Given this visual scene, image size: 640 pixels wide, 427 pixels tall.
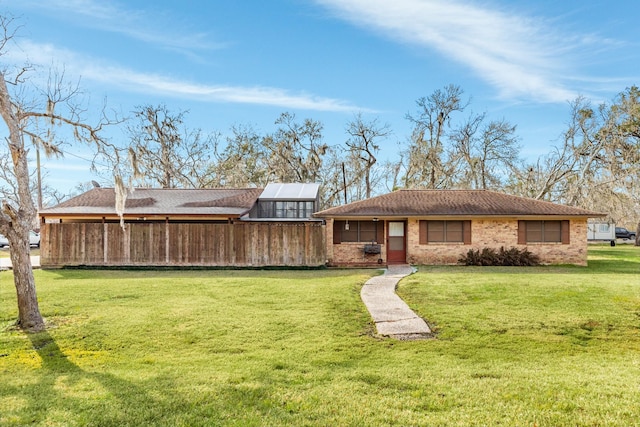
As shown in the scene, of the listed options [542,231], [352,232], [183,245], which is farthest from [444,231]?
[183,245]

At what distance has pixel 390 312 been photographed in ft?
28.6

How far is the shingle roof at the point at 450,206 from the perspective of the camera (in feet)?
58.7

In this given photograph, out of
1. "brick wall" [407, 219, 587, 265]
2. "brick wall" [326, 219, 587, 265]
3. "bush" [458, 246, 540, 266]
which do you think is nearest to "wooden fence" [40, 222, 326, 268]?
"brick wall" [326, 219, 587, 265]

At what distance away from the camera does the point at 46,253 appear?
17.8 meters

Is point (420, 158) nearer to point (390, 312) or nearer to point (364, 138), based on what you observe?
point (364, 138)

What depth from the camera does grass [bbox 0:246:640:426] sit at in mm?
4074

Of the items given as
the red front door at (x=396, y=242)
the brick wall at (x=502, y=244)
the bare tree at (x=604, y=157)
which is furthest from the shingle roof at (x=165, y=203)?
the bare tree at (x=604, y=157)

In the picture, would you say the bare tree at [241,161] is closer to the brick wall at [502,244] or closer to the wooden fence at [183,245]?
the wooden fence at [183,245]

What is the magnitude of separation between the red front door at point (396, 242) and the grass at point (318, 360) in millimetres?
7337

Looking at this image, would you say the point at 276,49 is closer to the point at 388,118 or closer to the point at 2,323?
the point at 2,323

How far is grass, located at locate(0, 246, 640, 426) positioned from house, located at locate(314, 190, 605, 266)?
690 centimetres

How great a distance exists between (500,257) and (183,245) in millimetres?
12773

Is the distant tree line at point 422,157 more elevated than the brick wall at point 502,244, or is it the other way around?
the distant tree line at point 422,157

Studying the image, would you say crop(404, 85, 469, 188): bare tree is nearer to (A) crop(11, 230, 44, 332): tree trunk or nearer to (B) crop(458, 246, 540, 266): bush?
(B) crop(458, 246, 540, 266): bush
